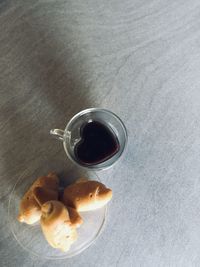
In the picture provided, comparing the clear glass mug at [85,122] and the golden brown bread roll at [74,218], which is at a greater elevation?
the clear glass mug at [85,122]

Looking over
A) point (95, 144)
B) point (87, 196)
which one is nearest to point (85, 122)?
point (95, 144)

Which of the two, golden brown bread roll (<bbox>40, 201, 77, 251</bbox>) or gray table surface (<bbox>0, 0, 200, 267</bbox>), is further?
gray table surface (<bbox>0, 0, 200, 267</bbox>)

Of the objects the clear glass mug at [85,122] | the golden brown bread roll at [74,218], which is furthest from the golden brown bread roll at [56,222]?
the clear glass mug at [85,122]

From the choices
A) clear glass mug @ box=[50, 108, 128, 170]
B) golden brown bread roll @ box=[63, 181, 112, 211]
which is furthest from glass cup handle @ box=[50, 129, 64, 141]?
golden brown bread roll @ box=[63, 181, 112, 211]

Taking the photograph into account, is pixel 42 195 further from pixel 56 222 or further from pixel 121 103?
pixel 121 103

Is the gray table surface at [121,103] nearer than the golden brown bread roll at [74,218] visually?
No

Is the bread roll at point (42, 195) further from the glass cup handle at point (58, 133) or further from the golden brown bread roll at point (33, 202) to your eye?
the glass cup handle at point (58, 133)

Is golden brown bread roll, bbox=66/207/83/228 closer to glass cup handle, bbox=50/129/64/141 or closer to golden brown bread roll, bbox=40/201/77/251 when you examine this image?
golden brown bread roll, bbox=40/201/77/251
